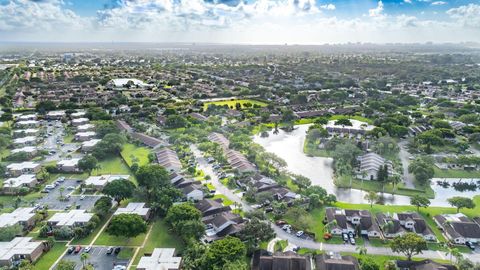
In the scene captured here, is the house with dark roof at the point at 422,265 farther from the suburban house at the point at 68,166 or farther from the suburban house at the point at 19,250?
the suburban house at the point at 68,166

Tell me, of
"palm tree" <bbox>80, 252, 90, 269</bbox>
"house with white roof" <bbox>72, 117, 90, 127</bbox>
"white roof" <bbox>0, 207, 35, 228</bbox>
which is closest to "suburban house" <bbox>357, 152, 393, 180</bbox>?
"palm tree" <bbox>80, 252, 90, 269</bbox>

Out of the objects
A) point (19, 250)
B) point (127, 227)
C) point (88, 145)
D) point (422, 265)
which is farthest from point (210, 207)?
point (88, 145)

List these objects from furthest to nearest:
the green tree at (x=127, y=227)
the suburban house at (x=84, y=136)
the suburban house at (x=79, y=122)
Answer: the suburban house at (x=79, y=122) < the suburban house at (x=84, y=136) < the green tree at (x=127, y=227)

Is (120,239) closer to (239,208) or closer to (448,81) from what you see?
(239,208)

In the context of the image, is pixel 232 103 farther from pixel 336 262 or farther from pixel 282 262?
pixel 336 262

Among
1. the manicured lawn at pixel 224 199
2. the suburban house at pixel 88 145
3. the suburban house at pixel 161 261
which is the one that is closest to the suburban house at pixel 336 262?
the suburban house at pixel 161 261
